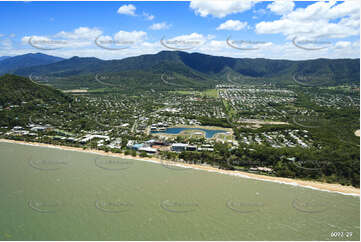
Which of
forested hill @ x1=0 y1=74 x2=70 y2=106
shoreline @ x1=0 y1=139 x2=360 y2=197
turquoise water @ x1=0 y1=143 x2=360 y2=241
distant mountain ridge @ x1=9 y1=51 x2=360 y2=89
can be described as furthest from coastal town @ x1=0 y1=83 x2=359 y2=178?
distant mountain ridge @ x1=9 y1=51 x2=360 y2=89

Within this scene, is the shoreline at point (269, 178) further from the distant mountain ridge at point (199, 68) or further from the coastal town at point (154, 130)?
the distant mountain ridge at point (199, 68)

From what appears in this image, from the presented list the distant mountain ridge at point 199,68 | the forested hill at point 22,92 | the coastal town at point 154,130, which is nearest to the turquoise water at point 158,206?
the coastal town at point 154,130

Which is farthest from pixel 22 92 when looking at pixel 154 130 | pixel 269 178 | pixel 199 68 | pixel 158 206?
pixel 199 68

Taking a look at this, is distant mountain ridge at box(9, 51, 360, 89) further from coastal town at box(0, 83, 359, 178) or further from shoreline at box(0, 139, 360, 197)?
shoreline at box(0, 139, 360, 197)

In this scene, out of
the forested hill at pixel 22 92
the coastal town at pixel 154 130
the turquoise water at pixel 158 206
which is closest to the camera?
the turquoise water at pixel 158 206

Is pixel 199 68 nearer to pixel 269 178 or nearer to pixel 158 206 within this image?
pixel 269 178

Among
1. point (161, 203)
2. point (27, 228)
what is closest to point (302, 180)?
point (161, 203)

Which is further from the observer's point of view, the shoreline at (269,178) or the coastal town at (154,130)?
the coastal town at (154,130)
